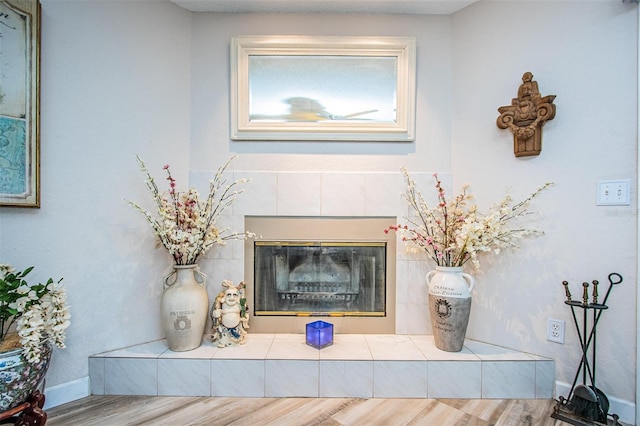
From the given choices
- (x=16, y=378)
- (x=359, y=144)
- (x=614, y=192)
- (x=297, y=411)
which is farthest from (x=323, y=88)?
(x=16, y=378)

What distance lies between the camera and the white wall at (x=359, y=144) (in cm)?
142

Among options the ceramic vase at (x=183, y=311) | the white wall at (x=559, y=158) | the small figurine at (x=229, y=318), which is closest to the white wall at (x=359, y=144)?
the white wall at (x=559, y=158)

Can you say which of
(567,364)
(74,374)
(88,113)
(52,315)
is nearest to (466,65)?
(567,364)

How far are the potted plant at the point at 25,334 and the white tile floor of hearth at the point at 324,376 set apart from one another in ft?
1.20

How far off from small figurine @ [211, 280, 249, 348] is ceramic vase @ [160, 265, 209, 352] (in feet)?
0.27

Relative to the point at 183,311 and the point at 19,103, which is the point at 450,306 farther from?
the point at 19,103

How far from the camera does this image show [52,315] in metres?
1.29

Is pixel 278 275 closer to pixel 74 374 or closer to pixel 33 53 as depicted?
pixel 74 374

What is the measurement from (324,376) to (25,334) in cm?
132

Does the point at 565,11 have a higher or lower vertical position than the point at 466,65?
higher

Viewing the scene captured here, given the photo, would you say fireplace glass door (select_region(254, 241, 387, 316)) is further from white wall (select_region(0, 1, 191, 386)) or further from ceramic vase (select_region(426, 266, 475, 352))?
white wall (select_region(0, 1, 191, 386))

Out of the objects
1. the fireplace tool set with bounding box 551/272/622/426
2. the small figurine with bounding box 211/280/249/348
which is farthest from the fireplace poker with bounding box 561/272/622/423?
the small figurine with bounding box 211/280/249/348

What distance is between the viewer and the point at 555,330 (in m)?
1.56

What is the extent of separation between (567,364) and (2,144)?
9.73 ft
